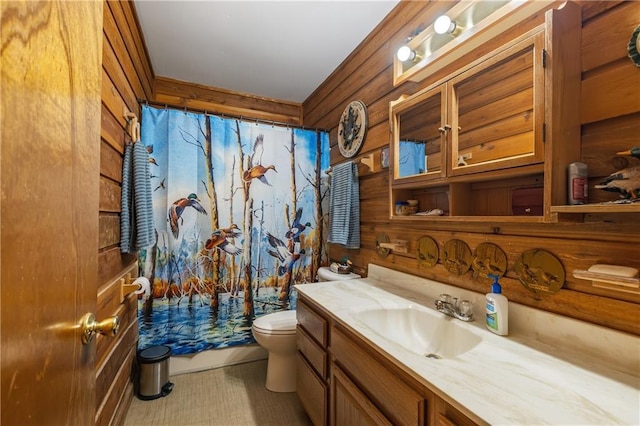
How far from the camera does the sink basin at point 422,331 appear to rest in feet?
3.68

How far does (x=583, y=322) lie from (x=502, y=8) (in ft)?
3.77

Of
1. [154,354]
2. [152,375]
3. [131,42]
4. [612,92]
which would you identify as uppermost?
[131,42]

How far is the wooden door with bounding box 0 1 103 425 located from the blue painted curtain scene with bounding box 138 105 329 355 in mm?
1504

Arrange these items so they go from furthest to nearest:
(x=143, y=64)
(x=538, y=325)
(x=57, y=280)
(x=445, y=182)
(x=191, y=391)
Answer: (x=143, y=64) < (x=191, y=391) < (x=445, y=182) < (x=538, y=325) < (x=57, y=280)

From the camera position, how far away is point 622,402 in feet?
2.24

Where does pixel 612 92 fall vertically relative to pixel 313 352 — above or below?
above

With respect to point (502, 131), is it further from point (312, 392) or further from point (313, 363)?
point (312, 392)

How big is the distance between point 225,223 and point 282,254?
0.55 metres

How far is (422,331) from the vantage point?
129cm

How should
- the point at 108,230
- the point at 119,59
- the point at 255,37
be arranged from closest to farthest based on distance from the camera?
the point at 108,230
the point at 119,59
the point at 255,37

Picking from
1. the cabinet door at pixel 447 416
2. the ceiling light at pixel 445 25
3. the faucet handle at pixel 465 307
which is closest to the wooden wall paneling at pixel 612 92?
the ceiling light at pixel 445 25

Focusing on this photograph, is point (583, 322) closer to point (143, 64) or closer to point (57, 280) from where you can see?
point (57, 280)

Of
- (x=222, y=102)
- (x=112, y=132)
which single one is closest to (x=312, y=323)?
(x=112, y=132)

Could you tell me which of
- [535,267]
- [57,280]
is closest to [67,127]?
[57,280]
